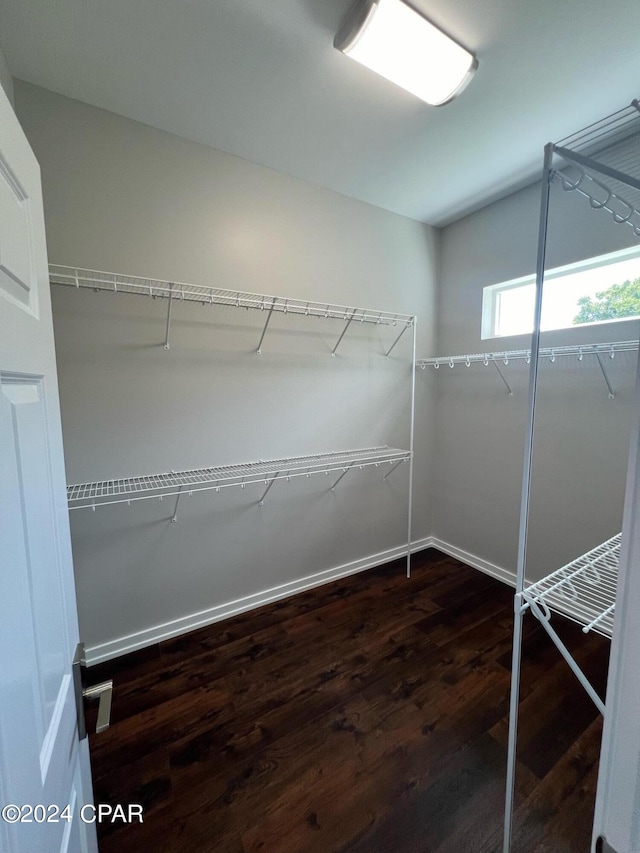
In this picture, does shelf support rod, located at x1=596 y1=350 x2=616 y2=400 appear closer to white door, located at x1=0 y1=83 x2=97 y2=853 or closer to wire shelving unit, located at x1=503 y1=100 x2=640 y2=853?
wire shelving unit, located at x1=503 y1=100 x2=640 y2=853

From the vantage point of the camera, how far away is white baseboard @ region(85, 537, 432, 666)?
5.71ft

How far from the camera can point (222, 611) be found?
202 centimetres

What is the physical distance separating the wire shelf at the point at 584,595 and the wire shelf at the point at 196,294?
1.57m

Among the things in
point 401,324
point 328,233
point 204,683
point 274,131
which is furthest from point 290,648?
point 274,131

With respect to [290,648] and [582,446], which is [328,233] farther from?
[290,648]

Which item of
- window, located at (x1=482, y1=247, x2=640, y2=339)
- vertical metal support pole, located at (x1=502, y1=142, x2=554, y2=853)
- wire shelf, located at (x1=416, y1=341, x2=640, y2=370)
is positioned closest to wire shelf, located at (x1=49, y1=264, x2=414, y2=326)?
wire shelf, located at (x1=416, y1=341, x2=640, y2=370)

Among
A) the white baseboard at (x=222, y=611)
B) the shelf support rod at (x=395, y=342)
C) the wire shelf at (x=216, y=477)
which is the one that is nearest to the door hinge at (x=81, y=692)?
the wire shelf at (x=216, y=477)

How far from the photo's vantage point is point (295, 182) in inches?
79.0

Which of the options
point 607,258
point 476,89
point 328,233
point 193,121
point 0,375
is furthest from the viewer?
point 328,233

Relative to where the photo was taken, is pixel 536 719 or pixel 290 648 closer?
pixel 536 719

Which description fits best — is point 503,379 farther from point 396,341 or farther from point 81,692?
point 81,692

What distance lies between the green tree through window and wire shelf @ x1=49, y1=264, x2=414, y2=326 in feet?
3.18

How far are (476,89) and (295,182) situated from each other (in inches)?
39.3

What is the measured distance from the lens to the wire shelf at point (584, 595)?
71 centimetres
